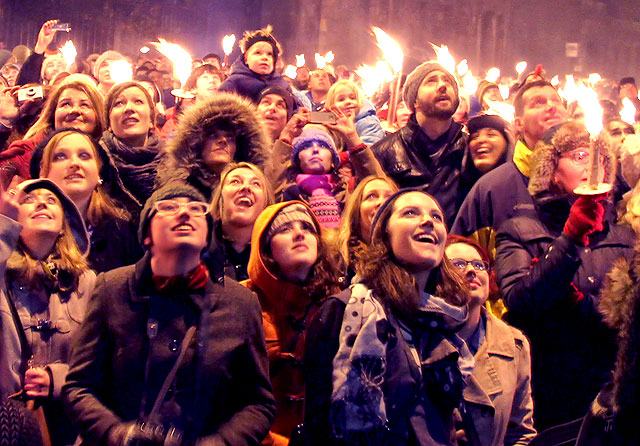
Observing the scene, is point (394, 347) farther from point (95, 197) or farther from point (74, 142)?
point (74, 142)

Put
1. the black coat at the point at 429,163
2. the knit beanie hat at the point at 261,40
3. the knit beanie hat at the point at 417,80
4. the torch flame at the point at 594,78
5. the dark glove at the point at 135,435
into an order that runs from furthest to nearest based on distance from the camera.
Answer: the torch flame at the point at 594,78 → the knit beanie hat at the point at 261,40 → the knit beanie hat at the point at 417,80 → the black coat at the point at 429,163 → the dark glove at the point at 135,435

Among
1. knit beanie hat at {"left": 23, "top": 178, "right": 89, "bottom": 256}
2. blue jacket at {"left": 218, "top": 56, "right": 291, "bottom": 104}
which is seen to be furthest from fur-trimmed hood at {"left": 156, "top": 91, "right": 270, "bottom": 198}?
blue jacket at {"left": 218, "top": 56, "right": 291, "bottom": 104}

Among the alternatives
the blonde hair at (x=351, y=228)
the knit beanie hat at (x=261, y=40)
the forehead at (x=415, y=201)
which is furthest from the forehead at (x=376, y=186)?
the knit beanie hat at (x=261, y=40)

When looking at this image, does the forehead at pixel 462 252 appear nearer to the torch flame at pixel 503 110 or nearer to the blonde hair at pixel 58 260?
the blonde hair at pixel 58 260

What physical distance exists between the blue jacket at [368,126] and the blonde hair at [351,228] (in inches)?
73.3

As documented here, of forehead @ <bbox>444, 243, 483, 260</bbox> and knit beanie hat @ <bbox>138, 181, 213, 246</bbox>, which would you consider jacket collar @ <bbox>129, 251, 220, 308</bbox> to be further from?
forehead @ <bbox>444, 243, 483, 260</bbox>

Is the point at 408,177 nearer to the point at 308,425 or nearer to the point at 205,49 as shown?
the point at 308,425

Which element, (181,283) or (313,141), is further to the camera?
(313,141)

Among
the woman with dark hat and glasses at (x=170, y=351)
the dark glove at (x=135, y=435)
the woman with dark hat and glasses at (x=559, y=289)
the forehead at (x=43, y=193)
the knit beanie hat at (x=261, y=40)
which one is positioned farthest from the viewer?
the knit beanie hat at (x=261, y=40)

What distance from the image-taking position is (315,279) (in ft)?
11.6

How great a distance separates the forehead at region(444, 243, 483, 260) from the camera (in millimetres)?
3547

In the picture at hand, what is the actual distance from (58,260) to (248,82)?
2.96 m

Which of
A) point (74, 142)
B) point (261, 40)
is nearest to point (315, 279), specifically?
point (74, 142)

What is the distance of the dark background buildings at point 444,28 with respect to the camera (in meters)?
15.4
